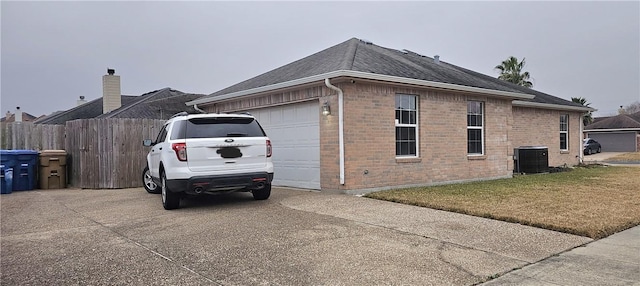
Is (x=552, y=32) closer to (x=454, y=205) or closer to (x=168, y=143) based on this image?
(x=454, y=205)

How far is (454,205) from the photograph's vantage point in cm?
786

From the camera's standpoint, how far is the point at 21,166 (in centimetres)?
1138

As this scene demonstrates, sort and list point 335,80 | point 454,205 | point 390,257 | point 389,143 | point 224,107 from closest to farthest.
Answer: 1. point 390,257
2. point 454,205
3. point 335,80
4. point 389,143
5. point 224,107

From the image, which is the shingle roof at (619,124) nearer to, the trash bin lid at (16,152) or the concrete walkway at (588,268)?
the concrete walkway at (588,268)

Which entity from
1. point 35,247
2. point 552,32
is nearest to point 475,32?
point 552,32

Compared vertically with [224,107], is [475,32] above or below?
above

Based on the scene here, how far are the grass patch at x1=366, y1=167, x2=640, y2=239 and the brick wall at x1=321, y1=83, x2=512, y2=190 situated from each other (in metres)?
0.57

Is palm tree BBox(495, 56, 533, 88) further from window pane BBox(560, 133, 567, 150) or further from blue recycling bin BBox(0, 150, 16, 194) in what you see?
blue recycling bin BBox(0, 150, 16, 194)

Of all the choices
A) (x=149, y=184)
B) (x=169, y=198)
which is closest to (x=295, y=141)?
(x=149, y=184)

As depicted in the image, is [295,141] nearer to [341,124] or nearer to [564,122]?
[341,124]

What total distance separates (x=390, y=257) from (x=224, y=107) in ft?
32.6

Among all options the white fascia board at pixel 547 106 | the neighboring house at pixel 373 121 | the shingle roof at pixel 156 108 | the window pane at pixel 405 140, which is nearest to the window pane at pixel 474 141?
the neighboring house at pixel 373 121

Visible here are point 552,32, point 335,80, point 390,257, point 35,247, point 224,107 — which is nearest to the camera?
point 390,257

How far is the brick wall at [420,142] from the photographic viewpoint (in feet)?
31.6
